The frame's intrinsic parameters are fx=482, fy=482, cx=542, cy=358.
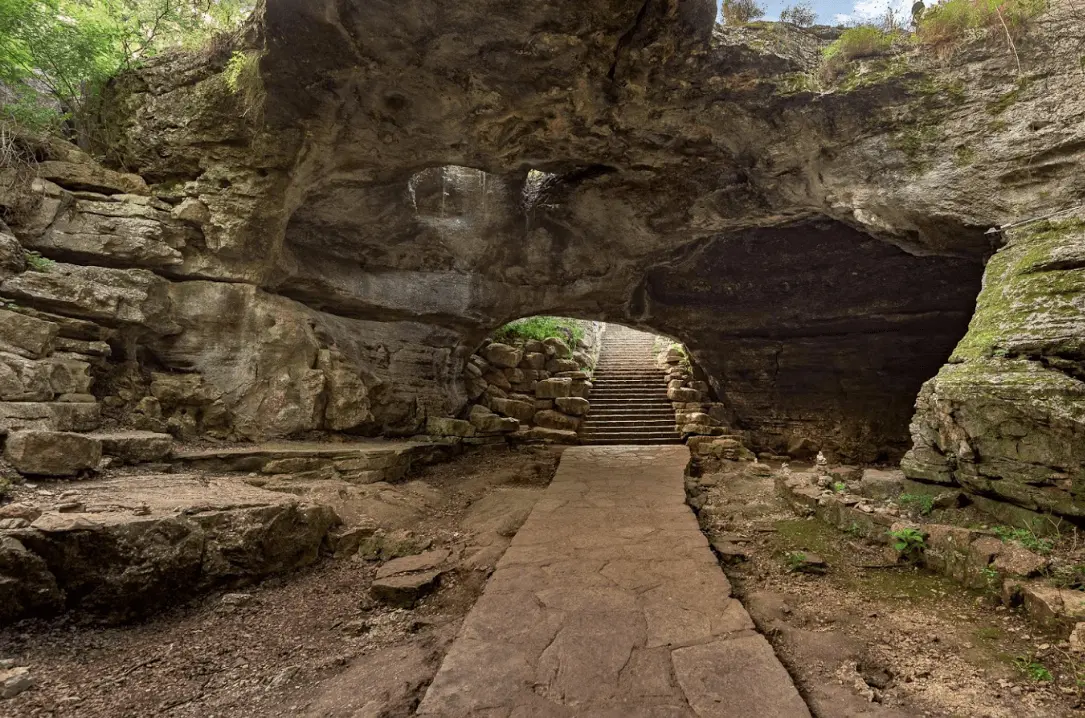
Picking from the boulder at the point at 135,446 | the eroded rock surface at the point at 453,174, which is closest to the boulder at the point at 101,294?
the eroded rock surface at the point at 453,174

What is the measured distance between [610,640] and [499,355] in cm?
999

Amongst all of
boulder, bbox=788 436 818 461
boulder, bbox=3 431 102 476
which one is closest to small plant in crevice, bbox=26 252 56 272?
boulder, bbox=3 431 102 476

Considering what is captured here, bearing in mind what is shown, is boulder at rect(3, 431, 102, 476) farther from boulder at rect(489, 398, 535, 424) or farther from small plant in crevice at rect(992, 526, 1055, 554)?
boulder at rect(489, 398, 535, 424)

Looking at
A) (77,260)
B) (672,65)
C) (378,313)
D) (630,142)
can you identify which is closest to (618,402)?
(378,313)

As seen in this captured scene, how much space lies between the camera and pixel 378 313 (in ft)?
29.8

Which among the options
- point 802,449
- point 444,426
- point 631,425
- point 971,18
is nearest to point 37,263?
point 444,426

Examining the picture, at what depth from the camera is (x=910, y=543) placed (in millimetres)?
3828

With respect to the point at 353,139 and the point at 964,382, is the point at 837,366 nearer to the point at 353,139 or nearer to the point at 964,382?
the point at 964,382

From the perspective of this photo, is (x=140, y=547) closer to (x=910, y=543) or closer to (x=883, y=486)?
(x=910, y=543)

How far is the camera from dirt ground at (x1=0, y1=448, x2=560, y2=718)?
220cm

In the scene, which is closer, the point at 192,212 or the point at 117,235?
the point at 117,235

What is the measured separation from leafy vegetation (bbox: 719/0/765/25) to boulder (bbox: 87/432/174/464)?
8.00 metres

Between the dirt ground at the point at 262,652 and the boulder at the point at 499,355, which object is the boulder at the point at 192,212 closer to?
the dirt ground at the point at 262,652

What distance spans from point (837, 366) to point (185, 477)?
11.6m
